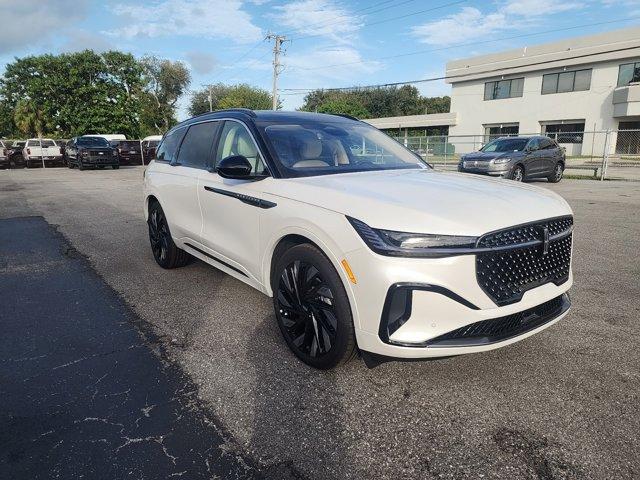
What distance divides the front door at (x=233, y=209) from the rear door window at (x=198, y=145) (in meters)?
0.21

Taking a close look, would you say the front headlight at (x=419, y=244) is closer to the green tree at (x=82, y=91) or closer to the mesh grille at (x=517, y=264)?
the mesh grille at (x=517, y=264)

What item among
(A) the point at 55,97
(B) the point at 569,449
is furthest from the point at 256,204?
(A) the point at 55,97

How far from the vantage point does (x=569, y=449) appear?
2.25m

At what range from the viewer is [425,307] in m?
2.41

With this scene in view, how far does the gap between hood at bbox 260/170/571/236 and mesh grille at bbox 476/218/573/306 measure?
0.07m

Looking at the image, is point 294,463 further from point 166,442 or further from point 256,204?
point 256,204

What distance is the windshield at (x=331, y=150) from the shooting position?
11.6ft

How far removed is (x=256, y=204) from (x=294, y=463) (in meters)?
1.87

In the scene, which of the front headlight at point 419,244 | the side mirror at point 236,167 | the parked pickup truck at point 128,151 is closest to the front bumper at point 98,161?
the parked pickup truck at point 128,151

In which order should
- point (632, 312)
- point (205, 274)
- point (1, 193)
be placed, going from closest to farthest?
1. point (632, 312)
2. point (205, 274)
3. point (1, 193)

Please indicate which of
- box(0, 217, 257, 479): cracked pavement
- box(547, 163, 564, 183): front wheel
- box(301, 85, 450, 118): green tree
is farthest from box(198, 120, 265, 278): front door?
box(301, 85, 450, 118): green tree

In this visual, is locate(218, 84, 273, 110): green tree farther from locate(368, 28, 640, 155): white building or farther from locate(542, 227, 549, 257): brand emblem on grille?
locate(542, 227, 549, 257): brand emblem on grille

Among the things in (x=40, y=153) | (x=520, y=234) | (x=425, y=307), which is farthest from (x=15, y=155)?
(x=520, y=234)

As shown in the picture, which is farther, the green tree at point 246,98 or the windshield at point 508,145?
the green tree at point 246,98
